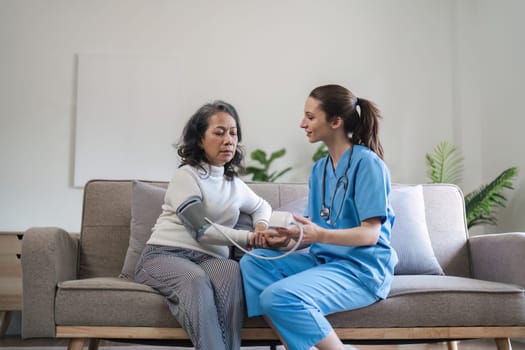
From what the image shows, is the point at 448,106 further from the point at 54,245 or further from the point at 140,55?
the point at 54,245

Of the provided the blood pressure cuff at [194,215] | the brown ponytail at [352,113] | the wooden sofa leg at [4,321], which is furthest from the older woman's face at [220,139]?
the wooden sofa leg at [4,321]

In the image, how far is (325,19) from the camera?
14.5 ft

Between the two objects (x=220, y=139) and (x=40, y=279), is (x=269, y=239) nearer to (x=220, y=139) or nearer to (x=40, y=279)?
(x=220, y=139)

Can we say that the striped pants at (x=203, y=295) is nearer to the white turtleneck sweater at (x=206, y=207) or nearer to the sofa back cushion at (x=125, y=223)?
the white turtleneck sweater at (x=206, y=207)

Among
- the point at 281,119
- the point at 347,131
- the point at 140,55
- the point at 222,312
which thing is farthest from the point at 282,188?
the point at 140,55

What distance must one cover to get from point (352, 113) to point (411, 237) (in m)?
0.63

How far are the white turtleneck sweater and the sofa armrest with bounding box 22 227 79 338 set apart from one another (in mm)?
342

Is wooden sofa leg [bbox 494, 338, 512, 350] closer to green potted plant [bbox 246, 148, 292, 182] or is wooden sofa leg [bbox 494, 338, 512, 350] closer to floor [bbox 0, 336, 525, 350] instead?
floor [bbox 0, 336, 525, 350]

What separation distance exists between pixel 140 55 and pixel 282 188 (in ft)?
6.82

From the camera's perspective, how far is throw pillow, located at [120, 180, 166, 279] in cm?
234

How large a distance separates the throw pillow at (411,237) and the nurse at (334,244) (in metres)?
0.41

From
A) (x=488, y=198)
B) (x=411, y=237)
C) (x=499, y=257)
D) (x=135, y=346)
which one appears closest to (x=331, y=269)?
(x=411, y=237)

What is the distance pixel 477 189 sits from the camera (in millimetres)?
4148

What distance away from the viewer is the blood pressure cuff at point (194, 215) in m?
2.05
